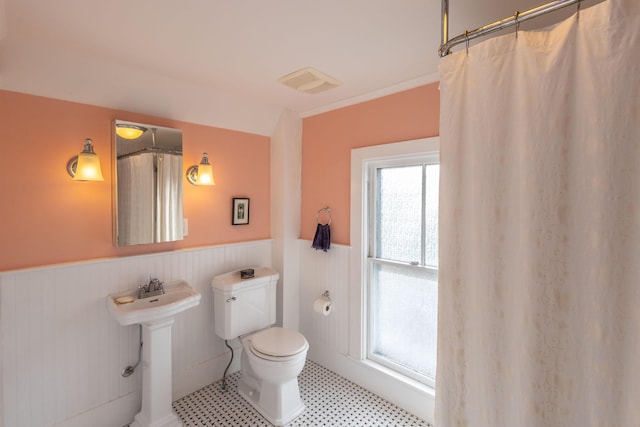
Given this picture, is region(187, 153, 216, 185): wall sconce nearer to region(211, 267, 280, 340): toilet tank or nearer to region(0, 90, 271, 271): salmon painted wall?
region(0, 90, 271, 271): salmon painted wall

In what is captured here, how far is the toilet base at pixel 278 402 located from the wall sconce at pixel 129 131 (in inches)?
77.7

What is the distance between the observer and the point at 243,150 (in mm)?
2738

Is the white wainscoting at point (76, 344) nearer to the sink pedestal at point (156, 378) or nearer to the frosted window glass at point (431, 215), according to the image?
the sink pedestal at point (156, 378)

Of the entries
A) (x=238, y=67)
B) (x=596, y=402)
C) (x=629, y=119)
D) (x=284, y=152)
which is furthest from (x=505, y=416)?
(x=284, y=152)

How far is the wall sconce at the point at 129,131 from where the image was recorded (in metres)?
2.00

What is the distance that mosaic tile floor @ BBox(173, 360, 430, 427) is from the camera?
2.12 metres

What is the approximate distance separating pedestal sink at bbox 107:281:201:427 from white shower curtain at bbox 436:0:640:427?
1.66 m

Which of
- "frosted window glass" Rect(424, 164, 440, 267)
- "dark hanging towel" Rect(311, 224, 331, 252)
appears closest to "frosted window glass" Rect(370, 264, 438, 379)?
"frosted window glass" Rect(424, 164, 440, 267)

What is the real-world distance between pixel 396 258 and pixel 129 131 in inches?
82.6

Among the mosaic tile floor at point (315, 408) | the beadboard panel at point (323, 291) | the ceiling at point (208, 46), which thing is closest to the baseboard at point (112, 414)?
the mosaic tile floor at point (315, 408)

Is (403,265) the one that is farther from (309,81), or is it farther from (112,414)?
(112,414)

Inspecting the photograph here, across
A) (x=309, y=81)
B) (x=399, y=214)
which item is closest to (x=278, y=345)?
(x=399, y=214)

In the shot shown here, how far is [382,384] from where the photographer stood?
2.38 meters

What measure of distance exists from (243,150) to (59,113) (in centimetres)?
126
